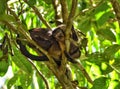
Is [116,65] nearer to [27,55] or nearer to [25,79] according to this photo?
[27,55]

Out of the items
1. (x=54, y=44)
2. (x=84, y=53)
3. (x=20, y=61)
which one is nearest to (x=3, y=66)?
(x=20, y=61)

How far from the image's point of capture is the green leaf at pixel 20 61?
1.21 meters

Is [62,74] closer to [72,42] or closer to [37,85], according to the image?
[72,42]

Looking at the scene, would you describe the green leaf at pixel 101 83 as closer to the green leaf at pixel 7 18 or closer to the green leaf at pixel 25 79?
the green leaf at pixel 7 18

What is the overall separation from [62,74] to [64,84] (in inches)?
1.3

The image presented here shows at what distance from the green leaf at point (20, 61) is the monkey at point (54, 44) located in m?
0.07

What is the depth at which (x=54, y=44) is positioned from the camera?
3.63 feet

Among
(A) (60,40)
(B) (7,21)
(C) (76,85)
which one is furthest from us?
(C) (76,85)

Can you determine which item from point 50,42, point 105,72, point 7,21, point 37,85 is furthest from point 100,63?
point 37,85

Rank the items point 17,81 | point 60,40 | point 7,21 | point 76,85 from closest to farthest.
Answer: point 7,21 < point 60,40 < point 76,85 < point 17,81

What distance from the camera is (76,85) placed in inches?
48.3

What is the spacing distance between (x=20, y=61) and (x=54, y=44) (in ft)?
0.55

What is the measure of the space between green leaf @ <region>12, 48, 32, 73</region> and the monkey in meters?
0.07

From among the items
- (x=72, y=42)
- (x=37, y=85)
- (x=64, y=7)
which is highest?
(x=64, y=7)
